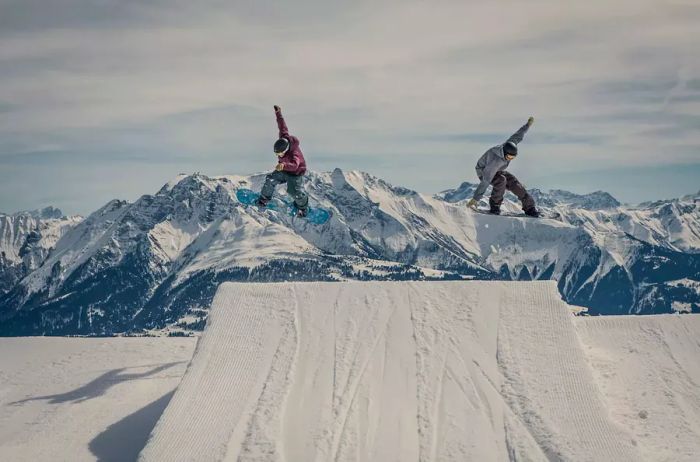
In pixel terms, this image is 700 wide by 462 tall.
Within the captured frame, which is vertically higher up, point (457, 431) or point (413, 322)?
point (413, 322)

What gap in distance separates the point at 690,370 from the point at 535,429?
593 inches

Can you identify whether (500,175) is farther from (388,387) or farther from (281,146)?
(388,387)

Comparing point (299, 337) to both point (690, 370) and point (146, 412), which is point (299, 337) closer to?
point (146, 412)

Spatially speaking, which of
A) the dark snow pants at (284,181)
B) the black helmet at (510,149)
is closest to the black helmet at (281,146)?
the dark snow pants at (284,181)

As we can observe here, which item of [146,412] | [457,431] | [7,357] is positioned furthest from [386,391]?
[7,357]

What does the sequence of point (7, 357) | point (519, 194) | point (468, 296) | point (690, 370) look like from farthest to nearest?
1. point (7, 357)
2. point (468, 296)
3. point (690, 370)
4. point (519, 194)

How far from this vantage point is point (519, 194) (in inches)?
1544

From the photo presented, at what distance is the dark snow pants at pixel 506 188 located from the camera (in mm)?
38000

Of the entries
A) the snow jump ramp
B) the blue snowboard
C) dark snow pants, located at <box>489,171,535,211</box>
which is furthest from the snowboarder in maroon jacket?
the snow jump ramp

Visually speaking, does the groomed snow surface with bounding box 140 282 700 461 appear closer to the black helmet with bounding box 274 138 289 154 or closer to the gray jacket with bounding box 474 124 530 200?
the gray jacket with bounding box 474 124 530 200

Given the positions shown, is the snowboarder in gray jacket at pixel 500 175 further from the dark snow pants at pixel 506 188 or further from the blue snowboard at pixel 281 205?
the blue snowboard at pixel 281 205

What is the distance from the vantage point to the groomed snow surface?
43.4m

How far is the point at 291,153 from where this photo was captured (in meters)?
39.5

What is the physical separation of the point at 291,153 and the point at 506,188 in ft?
36.3
